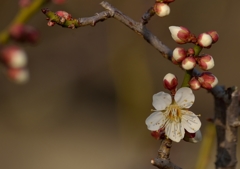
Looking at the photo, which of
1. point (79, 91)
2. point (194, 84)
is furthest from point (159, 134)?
point (79, 91)

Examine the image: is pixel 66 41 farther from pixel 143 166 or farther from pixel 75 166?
pixel 143 166

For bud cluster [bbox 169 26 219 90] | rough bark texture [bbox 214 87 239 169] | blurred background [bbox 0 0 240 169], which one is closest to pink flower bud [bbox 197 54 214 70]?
bud cluster [bbox 169 26 219 90]

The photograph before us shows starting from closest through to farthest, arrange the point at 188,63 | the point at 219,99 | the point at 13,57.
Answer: the point at 13,57
the point at 188,63
the point at 219,99

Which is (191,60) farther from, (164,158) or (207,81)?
(164,158)

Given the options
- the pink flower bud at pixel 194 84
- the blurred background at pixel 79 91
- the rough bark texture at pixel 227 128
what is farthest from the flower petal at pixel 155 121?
the blurred background at pixel 79 91

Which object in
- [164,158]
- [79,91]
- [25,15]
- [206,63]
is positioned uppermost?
[79,91]

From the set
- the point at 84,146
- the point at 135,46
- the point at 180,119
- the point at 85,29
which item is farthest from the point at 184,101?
the point at 84,146

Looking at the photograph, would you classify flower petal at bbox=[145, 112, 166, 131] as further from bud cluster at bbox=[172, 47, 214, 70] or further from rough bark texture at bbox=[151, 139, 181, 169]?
bud cluster at bbox=[172, 47, 214, 70]
